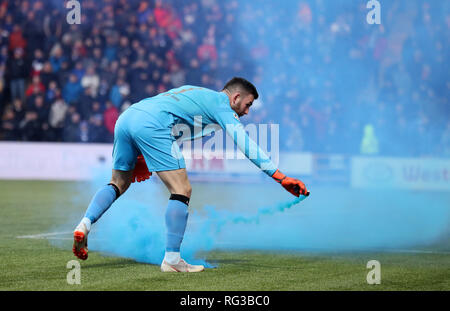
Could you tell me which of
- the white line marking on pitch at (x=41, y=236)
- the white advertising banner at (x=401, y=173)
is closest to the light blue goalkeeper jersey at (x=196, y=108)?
the white line marking on pitch at (x=41, y=236)

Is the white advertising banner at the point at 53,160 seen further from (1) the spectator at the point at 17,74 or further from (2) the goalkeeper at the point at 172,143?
(2) the goalkeeper at the point at 172,143

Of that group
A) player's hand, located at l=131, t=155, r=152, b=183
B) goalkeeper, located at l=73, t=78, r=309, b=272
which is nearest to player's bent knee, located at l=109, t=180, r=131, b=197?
goalkeeper, located at l=73, t=78, r=309, b=272

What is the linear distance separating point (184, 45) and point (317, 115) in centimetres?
404

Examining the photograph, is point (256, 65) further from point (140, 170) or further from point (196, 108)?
point (196, 108)

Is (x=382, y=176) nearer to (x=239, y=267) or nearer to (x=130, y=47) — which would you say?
(x=130, y=47)

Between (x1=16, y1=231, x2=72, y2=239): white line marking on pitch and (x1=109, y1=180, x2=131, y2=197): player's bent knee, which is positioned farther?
(x1=16, y1=231, x2=72, y2=239): white line marking on pitch

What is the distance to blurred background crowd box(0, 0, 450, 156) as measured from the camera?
11617mm

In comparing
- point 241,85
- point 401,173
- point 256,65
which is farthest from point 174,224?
point 401,173

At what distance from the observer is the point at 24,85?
16.8m

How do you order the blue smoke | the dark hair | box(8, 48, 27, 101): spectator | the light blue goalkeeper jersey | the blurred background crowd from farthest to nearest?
box(8, 48, 27, 101): spectator → the blurred background crowd → the blue smoke → the dark hair → the light blue goalkeeper jersey

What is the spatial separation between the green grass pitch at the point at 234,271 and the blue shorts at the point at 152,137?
81 cm

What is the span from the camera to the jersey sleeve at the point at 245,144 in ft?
17.0

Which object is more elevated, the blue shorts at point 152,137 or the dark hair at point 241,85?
the dark hair at point 241,85

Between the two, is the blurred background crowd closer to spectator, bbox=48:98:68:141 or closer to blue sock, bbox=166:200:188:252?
spectator, bbox=48:98:68:141
